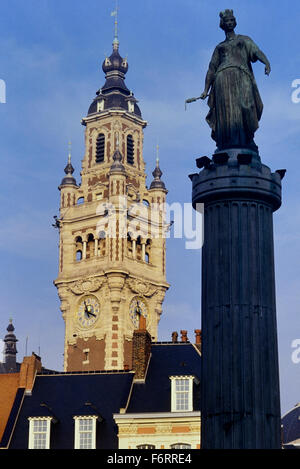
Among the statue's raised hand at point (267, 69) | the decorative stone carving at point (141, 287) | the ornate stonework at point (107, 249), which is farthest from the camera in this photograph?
the decorative stone carving at point (141, 287)

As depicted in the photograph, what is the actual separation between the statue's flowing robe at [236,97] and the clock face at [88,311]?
77.4 meters

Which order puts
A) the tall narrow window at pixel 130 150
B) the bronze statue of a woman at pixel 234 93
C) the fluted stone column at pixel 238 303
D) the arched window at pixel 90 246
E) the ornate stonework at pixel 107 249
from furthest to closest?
the tall narrow window at pixel 130 150, the arched window at pixel 90 246, the ornate stonework at pixel 107 249, the bronze statue of a woman at pixel 234 93, the fluted stone column at pixel 238 303

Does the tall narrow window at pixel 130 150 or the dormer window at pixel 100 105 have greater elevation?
the dormer window at pixel 100 105

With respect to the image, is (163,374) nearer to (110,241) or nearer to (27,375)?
(27,375)

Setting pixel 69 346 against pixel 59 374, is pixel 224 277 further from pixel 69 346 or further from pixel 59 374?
pixel 69 346

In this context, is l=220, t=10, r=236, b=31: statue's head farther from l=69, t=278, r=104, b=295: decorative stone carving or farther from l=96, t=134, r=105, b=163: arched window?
l=96, t=134, r=105, b=163: arched window

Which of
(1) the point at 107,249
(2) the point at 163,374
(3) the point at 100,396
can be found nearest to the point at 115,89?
(1) the point at 107,249

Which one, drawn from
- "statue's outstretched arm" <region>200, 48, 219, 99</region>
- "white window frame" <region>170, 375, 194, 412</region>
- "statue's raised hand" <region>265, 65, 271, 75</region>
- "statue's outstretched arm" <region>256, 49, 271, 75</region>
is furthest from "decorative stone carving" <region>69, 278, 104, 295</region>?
"statue's raised hand" <region>265, 65, 271, 75</region>

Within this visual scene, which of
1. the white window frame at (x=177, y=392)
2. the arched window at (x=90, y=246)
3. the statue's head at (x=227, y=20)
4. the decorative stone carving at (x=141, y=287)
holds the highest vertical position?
the arched window at (x=90, y=246)

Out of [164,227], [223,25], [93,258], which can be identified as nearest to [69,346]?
[93,258]

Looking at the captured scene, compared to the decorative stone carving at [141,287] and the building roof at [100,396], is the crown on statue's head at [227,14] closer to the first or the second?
the building roof at [100,396]

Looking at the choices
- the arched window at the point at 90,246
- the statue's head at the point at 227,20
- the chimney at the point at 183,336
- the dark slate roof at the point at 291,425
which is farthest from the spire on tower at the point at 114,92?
the statue's head at the point at 227,20

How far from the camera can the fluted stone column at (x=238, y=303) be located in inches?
533

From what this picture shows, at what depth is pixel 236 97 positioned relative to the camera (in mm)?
14922
